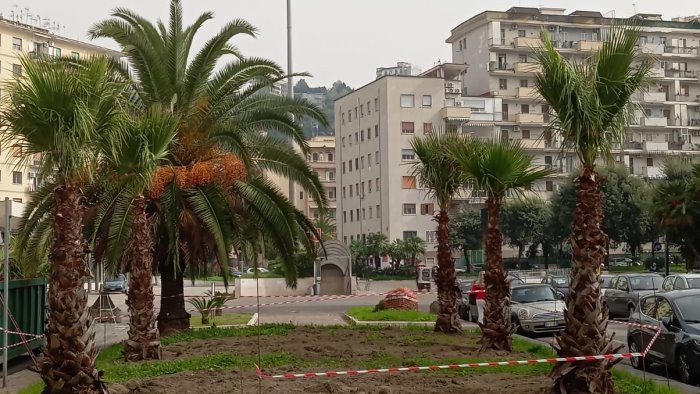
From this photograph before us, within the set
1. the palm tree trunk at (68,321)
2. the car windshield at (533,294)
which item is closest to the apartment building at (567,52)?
the car windshield at (533,294)

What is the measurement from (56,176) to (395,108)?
67163 mm

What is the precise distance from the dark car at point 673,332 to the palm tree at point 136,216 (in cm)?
870

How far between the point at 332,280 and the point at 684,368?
116ft

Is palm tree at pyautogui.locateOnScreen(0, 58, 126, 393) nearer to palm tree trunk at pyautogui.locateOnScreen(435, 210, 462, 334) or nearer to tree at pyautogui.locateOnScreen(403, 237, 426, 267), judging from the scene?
palm tree trunk at pyautogui.locateOnScreen(435, 210, 462, 334)

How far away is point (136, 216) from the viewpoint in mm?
16812

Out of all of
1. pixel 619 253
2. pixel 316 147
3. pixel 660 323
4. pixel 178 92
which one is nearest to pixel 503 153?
pixel 660 323

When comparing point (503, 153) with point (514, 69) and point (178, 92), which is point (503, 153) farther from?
point (514, 69)

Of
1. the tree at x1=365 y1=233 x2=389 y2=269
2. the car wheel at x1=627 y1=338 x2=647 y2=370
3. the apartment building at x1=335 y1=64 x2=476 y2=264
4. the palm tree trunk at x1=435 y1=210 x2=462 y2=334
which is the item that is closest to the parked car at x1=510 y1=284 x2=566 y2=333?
the palm tree trunk at x1=435 y1=210 x2=462 y2=334

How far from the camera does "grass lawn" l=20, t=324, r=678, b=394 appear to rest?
495 inches

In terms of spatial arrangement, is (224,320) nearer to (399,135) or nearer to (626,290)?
(626,290)

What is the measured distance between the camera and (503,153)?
643 inches

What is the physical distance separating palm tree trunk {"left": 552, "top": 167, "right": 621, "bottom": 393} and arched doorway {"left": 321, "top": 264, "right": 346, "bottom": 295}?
36943 millimetres

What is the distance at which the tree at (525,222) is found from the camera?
219 ft

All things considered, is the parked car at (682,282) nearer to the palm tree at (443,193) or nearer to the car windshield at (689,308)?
the palm tree at (443,193)
